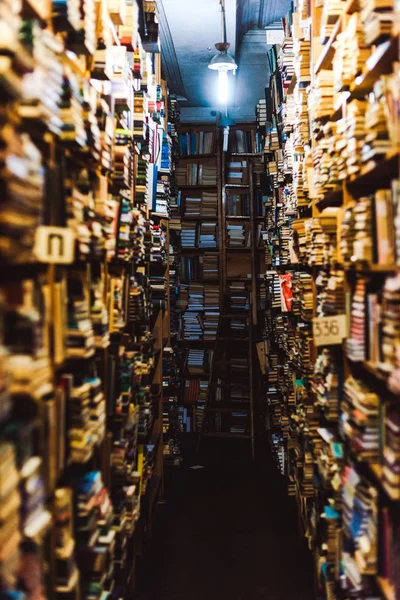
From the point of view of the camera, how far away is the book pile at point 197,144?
8.33 metres

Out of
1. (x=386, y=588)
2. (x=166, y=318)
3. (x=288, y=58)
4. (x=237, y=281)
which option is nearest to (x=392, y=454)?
(x=386, y=588)

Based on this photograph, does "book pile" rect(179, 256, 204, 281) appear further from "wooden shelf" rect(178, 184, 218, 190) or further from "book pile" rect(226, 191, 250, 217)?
"wooden shelf" rect(178, 184, 218, 190)

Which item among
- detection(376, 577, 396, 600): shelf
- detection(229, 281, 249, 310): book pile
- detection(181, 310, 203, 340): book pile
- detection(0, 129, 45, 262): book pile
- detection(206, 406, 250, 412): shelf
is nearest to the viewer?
detection(0, 129, 45, 262): book pile

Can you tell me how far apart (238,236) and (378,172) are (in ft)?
19.2

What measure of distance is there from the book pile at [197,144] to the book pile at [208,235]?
0.99 metres

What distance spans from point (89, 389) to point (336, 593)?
1.78 meters

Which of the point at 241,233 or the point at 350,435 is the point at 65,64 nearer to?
the point at 350,435

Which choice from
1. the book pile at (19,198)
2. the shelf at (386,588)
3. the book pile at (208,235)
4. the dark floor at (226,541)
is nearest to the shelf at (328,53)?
the book pile at (19,198)

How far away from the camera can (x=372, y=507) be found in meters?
2.28

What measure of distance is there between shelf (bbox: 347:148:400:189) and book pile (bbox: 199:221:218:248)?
17.6 ft

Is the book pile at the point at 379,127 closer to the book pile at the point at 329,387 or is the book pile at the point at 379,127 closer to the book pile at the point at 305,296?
the book pile at the point at 329,387

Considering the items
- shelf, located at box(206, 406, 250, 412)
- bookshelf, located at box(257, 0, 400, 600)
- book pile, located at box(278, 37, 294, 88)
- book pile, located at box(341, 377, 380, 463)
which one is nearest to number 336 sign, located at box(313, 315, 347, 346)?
bookshelf, located at box(257, 0, 400, 600)

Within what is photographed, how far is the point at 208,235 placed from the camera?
8.22m

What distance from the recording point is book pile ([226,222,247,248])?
323 inches
